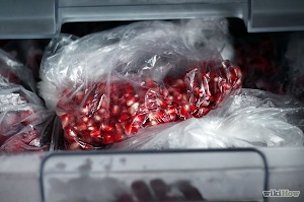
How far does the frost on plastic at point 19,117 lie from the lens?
0.60 m

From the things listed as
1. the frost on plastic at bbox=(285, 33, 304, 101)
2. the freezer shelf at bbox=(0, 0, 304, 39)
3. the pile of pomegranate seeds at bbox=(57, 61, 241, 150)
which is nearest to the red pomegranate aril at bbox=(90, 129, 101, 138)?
the pile of pomegranate seeds at bbox=(57, 61, 241, 150)

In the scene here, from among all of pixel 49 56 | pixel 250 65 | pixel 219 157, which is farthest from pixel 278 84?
pixel 49 56

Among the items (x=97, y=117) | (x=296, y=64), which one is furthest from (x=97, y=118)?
(x=296, y=64)

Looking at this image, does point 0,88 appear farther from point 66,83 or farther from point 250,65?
point 250,65

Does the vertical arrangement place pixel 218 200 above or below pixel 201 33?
below

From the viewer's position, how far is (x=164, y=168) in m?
0.51

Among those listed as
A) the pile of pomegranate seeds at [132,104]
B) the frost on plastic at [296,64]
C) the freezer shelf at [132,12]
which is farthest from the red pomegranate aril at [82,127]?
the frost on plastic at [296,64]

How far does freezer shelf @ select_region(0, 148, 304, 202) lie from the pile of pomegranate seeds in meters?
0.06

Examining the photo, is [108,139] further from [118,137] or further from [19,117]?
[19,117]

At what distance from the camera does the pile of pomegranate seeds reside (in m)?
0.56

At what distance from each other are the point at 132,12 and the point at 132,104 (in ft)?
0.45

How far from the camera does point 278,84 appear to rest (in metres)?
0.71

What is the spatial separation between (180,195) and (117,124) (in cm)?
12

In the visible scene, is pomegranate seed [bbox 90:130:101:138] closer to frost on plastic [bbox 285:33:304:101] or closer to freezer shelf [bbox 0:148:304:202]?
freezer shelf [bbox 0:148:304:202]
